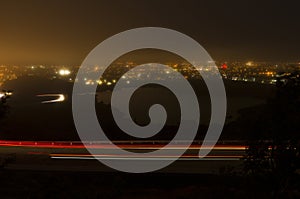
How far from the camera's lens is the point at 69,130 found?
31141 mm

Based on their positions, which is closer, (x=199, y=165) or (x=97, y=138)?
(x=199, y=165)

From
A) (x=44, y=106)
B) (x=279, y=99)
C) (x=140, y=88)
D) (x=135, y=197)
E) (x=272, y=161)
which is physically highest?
(x=140, y=88)

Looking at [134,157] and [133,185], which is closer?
[133,185]

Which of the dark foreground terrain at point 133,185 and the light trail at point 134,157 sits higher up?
the light trail at point 134,157

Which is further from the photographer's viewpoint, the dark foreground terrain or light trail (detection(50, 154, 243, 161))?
light trail (detection(50, 154, 243, 161))

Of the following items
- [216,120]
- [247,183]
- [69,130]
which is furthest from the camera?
[216,120]

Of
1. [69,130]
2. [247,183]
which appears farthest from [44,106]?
[247,183]

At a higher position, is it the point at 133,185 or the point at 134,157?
the point at 134,157

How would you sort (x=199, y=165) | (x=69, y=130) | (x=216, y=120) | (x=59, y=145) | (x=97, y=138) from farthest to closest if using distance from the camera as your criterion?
(x=216, y=120) < (x=69, y=130) < (x=97, y=138) < (x=59, y=145) < (x=199, y=165)

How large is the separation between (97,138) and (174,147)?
824 centimetres

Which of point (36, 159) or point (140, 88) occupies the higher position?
point (140, 88)

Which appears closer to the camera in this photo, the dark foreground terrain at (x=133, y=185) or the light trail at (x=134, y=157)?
the dark foreground terrain at (x=133, y=185)

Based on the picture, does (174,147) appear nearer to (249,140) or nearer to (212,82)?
(249,140)

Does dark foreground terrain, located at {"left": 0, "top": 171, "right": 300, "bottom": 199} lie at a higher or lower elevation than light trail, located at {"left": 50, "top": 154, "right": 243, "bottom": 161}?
lower
